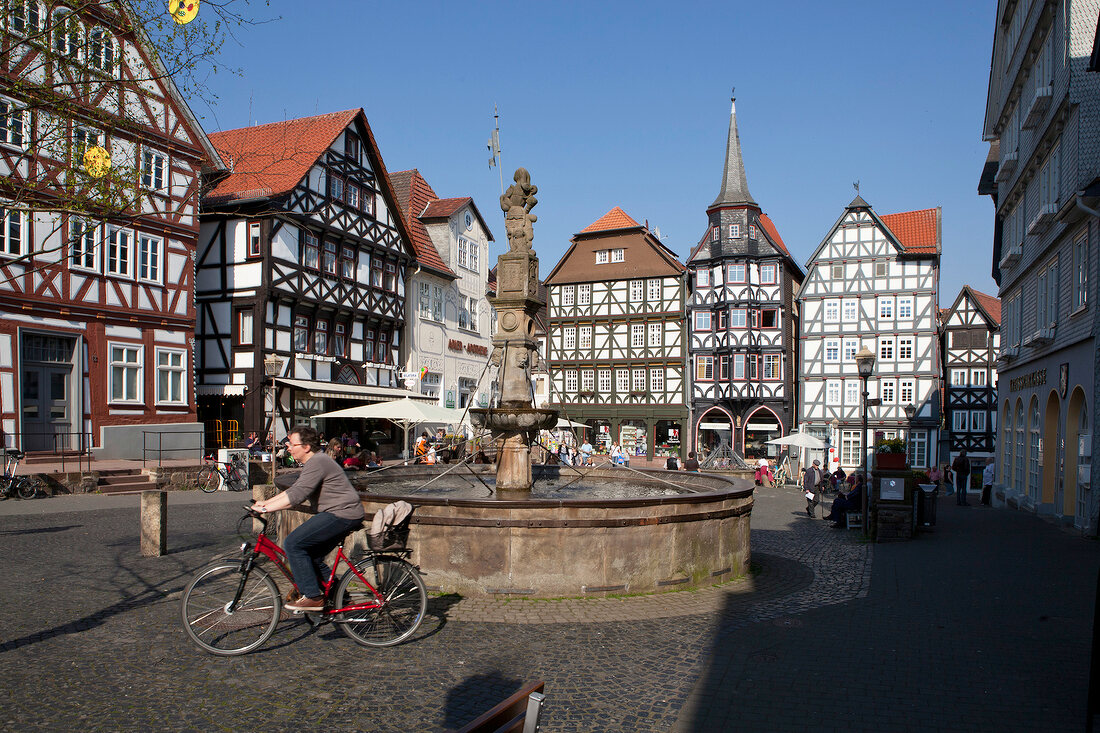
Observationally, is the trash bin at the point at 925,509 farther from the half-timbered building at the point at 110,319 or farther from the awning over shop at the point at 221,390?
the awning over shop at the point at 221,390

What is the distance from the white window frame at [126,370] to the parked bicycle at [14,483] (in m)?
6.04

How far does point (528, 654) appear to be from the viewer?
686 centimetres

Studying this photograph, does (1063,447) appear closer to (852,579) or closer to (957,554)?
(957,554)

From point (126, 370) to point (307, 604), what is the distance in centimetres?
2203

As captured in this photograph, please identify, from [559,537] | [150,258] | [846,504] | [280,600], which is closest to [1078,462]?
[846,504]

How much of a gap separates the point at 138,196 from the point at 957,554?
508 inches

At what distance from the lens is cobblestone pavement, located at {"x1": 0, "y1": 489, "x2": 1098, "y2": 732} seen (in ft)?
18.1

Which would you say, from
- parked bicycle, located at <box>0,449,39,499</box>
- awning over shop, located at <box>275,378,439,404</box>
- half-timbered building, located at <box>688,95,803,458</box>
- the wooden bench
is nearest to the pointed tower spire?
half-timbered building, located at <box>688,95,803,458</box>

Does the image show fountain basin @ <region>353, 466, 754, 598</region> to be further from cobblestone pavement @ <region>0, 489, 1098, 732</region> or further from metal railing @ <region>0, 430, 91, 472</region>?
metal railing @ <region>0, 430, 91, 472</region>

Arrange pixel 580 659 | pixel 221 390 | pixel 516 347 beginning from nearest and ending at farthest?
pixel 580 659, pixel 516 347, pixel 221 390

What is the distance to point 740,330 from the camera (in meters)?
50.8

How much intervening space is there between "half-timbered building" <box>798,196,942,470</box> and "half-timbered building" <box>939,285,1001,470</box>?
3.43m

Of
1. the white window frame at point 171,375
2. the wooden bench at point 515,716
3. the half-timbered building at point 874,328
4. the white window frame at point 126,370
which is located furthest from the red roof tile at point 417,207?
the wooden bench at point 515,716

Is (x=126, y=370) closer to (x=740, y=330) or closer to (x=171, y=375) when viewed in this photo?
(x=171, y=375)
